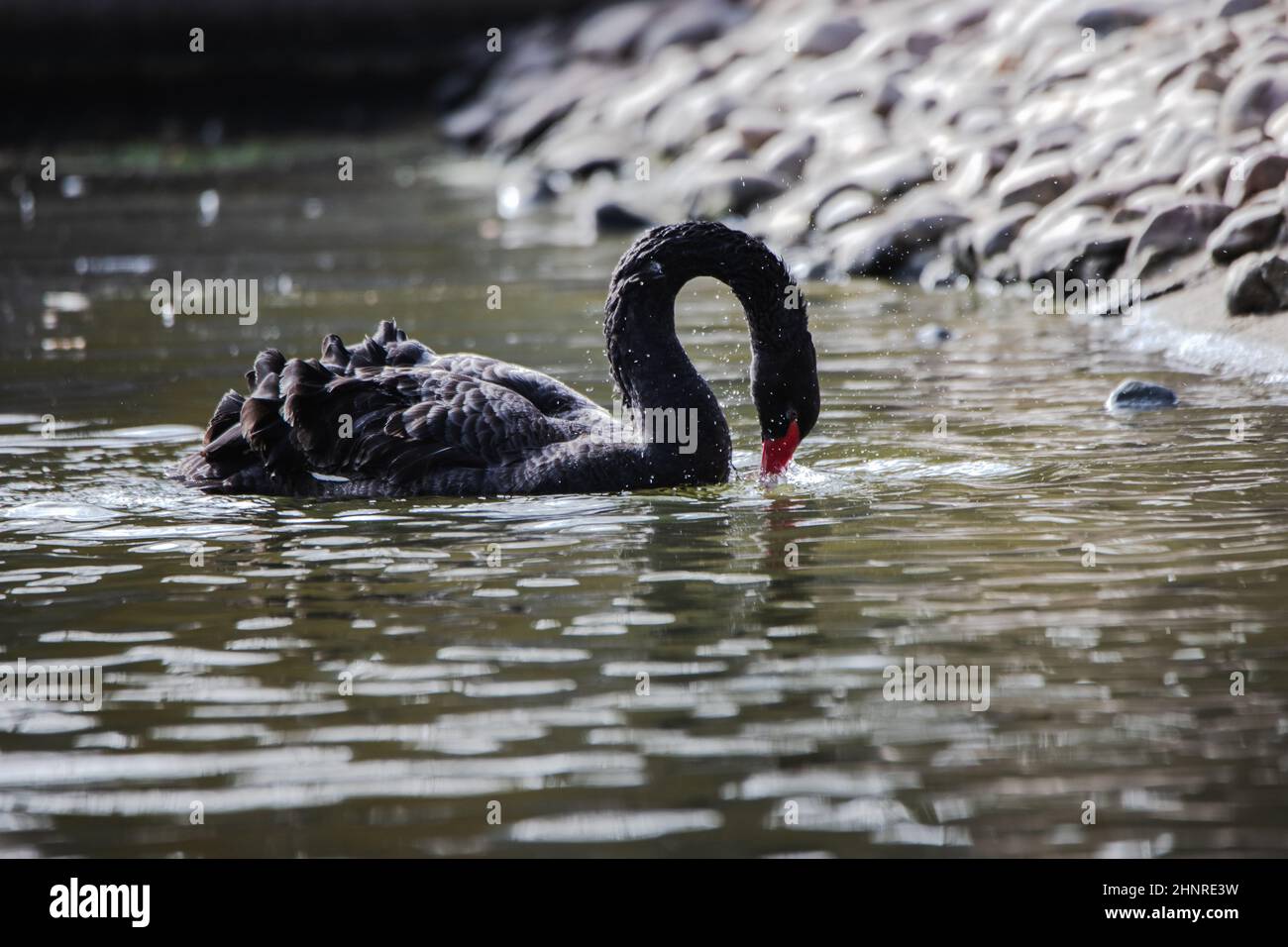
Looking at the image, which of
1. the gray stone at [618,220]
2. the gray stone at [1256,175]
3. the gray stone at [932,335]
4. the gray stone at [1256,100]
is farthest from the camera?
the gray stone at [618,220]

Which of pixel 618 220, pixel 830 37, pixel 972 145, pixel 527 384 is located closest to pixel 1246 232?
pixel 972 145

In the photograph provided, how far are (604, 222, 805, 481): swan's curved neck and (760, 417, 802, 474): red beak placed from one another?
0.20 metres

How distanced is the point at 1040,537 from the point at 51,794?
3572 millimetres

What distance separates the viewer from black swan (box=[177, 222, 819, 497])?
25.0 feet

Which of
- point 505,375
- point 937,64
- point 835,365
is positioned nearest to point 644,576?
point 505,375

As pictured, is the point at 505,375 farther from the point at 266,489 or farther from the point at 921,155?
the point at 921,155

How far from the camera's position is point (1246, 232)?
11.4 m

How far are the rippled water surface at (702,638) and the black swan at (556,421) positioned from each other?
146 mm

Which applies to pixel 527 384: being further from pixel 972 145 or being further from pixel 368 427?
pixel 972 145

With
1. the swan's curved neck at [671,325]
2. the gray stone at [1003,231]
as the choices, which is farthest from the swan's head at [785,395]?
the gray stone at [1003,231]

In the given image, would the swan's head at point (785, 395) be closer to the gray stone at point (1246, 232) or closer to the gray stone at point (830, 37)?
the gray stone at point (1246, 232)

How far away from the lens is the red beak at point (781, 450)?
7582 mm

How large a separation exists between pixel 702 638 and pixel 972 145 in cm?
1016

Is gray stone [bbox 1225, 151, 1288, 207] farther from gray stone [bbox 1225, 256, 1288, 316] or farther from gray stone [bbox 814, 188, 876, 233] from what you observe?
gray stone [bbox 814, 188, 876, 233]
